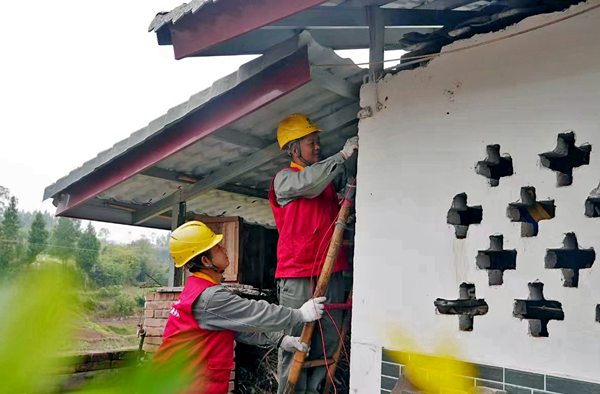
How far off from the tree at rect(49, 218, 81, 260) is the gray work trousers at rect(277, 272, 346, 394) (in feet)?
10.8

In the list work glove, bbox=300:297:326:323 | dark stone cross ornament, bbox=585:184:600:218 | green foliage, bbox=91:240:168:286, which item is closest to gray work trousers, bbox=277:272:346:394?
work glove, bbox=300:297:326:323

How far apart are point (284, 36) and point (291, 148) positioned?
2.81ft

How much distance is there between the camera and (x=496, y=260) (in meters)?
2.90

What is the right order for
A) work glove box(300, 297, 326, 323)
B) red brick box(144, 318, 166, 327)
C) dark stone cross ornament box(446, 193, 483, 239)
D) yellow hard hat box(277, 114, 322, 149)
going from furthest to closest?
red brick box(144, 318, 166, 327)
yellow hard hat box(277, 114, 322, 149)
work glove box(300, 297, 326, 323)
dark stone cross ornament box(446, 193, 483, 239)

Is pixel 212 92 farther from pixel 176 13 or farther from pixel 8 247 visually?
pixel 8 247

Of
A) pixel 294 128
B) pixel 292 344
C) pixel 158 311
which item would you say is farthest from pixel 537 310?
pixel 158 311

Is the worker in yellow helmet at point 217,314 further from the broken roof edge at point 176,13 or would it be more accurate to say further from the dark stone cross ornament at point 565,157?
the dark stone cross ornament at point 565,157

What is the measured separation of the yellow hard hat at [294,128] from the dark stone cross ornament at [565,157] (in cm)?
171

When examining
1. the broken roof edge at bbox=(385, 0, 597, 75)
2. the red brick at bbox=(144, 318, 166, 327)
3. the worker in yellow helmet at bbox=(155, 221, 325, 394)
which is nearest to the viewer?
the broken roof edge at bbox=(385, 0, 597, 75)

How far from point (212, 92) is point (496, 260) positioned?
2055 mm

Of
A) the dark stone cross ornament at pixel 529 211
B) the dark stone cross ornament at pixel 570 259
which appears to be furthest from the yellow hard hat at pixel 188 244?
the dark stone cross ornament at pixel 570 259

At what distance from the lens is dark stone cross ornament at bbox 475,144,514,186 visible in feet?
9.48

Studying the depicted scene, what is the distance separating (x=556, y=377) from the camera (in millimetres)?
2512

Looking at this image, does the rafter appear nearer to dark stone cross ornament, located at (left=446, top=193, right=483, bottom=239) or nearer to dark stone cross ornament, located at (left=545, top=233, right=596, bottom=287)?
dark stone cross ornament, located at (left=446, top=193, right=483, bottom=239)
